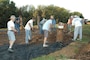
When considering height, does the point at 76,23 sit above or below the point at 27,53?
above

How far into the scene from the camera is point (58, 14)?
77.8m

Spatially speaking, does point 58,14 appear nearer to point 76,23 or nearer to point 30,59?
point 76,23

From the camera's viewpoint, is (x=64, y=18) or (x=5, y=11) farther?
(x=64, y=18)

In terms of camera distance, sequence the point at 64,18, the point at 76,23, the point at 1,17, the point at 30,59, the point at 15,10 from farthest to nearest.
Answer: the point at 64,18 < the point at 15,10 < the point at 1,17 < the point at 76,23 < the point at 30,59

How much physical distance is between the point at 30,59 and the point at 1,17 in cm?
4133

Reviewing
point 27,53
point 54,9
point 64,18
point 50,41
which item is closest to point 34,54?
point 27,53

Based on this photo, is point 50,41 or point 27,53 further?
point 50,41

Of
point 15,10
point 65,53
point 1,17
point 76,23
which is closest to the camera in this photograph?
point 65,53

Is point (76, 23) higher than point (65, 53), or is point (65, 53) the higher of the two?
point (76, 23)

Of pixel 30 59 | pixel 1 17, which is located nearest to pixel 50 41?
pixel 30 59

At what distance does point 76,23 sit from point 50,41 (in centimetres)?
213

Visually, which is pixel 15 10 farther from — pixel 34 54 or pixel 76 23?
pixel 34 54

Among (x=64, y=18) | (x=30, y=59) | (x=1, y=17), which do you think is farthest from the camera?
(x=64, y=18)

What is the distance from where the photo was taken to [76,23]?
63.7 ft
